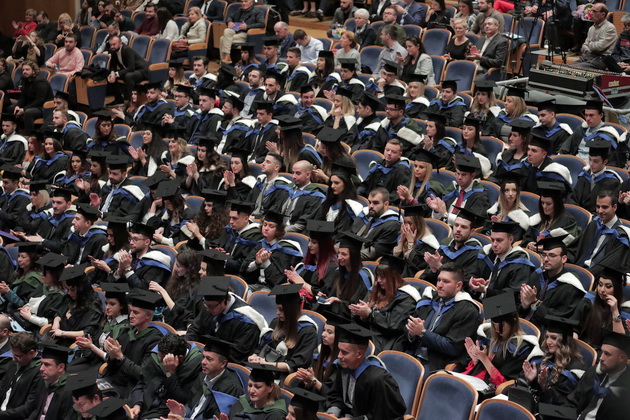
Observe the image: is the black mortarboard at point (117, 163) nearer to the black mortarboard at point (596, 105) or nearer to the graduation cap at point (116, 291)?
the graduation cap at point (116, 291)

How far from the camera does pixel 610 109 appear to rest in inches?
345

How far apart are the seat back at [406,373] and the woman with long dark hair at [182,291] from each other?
170 cm

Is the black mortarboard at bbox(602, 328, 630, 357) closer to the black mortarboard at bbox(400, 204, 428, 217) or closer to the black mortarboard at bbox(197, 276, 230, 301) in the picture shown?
the black mortarboard at bbox(400, 204, 428, 217)

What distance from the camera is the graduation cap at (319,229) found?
6.43 metres

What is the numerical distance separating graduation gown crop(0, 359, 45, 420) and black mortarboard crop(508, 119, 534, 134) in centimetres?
444

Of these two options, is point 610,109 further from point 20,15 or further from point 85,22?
point 20,15

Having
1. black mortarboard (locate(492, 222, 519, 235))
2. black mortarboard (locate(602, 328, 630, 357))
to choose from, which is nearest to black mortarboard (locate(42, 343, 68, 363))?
black mortarboard (locate(492, 222, 519, 235))

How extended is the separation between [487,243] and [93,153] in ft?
14.0

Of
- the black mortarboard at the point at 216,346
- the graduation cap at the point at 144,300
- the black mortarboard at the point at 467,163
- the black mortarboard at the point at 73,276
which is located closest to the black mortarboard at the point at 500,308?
the black mortarboard at the point at 216,346

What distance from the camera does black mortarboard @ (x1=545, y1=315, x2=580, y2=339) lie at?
16.4 feet

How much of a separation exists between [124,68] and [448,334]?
775 cm

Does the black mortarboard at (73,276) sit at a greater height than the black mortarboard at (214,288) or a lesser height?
lesser

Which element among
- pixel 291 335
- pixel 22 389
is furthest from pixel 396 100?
pixel 22 389

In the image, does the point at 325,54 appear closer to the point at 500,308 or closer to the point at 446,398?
the point at 500,308
